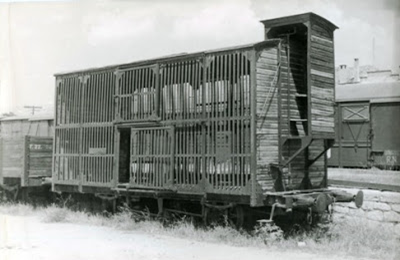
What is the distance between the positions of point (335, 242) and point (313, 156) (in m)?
2.90

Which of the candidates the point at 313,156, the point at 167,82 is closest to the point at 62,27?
the point at 167,82

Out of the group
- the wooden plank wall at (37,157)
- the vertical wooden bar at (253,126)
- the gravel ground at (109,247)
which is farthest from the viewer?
the wooden plank wall at (37,157)

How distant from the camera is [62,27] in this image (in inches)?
483

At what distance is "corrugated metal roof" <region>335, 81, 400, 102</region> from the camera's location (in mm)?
19812

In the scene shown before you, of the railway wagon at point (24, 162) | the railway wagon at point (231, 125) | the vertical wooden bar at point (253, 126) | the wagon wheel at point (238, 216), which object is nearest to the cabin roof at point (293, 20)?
the railway wagon at point (231, 125)

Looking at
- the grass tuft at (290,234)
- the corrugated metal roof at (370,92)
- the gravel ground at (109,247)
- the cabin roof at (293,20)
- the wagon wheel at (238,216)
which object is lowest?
the gravel ground at (109,247)

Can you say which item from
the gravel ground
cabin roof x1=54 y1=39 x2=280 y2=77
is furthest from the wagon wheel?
cabin roof x1=54 y1=39 x2=280 y2=77

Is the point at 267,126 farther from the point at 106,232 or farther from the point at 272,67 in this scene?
the point at 106,232

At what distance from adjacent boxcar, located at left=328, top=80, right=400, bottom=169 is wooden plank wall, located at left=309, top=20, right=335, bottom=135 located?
6226mm

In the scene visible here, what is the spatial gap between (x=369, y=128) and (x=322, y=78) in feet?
24.0

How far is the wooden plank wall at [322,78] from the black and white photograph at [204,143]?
0.05 meters

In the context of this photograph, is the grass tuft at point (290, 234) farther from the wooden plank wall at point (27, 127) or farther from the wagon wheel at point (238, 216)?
the wooden plank wall at point (27, 127)

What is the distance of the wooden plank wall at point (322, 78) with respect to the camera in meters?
13.1

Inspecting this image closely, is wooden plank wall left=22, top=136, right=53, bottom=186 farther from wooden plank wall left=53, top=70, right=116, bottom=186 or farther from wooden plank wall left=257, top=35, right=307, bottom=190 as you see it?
wooden plank wall left=257, top=35, right=307, bottom=190
